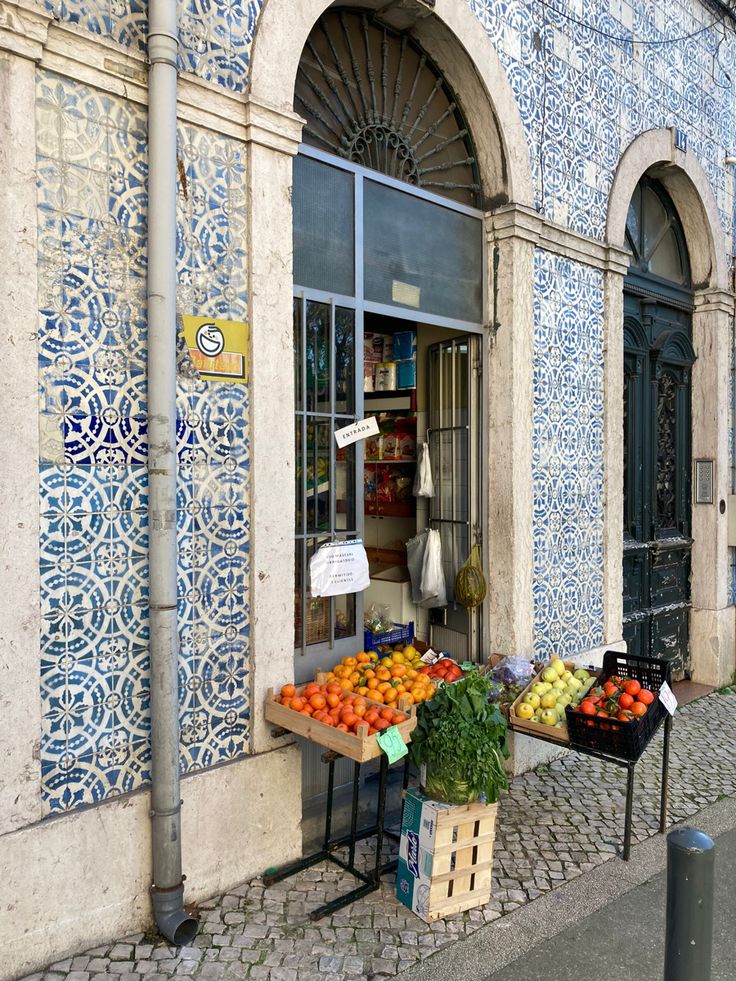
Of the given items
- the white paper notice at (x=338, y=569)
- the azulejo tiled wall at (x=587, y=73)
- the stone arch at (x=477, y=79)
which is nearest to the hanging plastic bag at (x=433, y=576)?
the white paper notice at (x=338, y=569)

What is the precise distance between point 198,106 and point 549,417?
3.04 meters

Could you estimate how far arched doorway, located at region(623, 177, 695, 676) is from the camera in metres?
6.74

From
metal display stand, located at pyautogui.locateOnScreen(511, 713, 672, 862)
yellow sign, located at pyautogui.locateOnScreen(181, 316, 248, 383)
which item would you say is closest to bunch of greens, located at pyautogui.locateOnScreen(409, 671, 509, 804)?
metal display stand, located at pyautogui.locateOnScreen(511, 713, 672, 862)

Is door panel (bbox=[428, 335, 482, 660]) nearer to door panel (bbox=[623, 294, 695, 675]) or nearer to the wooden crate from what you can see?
the wooden crate

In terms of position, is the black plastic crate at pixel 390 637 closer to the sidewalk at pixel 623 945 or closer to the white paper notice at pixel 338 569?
Answer: the white paper notice at pixel 338 569

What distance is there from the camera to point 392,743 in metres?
3.30

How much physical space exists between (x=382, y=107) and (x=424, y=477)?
2357mm

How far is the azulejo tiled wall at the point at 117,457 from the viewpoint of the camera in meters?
3.01

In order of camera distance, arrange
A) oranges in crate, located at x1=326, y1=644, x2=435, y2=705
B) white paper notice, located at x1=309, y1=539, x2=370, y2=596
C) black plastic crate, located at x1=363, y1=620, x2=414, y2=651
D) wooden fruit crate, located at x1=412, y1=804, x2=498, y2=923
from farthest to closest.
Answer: black plastic crate, located at x1=363, y1=620, x2=414, y2=651
white paper notice, located at x1=309, y1=539, x2=370, y2=596
oranges in crate, located at x1=326, y1=644, x2=435, y2=705
wooden fruit crate, located at x1=412, y1=804, x2=498, y2=923

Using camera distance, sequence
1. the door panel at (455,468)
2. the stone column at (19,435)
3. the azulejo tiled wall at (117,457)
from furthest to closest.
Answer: the door panel at (455,468) < the azulejo tiled wall at (117,457) < the stone column at (19,435)

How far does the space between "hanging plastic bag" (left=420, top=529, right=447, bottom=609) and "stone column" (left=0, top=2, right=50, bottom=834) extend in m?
2.88

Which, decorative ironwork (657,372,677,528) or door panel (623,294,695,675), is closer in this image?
door panel (623,294,695,675)

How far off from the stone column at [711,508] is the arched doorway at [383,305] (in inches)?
131

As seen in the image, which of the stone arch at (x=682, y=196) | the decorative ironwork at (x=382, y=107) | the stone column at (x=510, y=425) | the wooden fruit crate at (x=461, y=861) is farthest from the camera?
the stone arch at (x=682, y=196)
